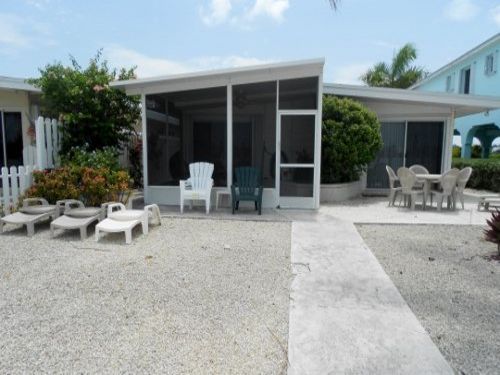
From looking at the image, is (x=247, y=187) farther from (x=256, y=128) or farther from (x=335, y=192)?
(x=335, y=192)

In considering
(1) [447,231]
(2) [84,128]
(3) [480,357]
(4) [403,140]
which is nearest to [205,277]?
(3) [480,357]

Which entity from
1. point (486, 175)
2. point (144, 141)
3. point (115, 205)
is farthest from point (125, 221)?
point (486, 175)

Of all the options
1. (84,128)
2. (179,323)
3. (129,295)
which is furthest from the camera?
(84,128)

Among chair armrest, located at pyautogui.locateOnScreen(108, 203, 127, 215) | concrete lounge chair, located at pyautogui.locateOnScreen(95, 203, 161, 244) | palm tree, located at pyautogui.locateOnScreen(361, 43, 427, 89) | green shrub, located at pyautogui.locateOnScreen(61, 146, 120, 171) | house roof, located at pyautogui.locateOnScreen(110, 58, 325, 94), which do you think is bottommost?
concrete lounge chair, located at pyautogui.locateOnScreen(95, 203, 161, 244)

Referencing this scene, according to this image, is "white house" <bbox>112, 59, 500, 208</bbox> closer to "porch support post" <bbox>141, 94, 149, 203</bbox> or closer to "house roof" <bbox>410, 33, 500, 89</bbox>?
"porch support post" <bbox>141, 94, 149, 203</bbox>

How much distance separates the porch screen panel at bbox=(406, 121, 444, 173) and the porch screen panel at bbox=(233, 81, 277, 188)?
5.02m

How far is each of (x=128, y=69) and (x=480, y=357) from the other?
8710 millimetres

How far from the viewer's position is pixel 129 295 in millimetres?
3021

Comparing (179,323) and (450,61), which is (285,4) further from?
(450,61)

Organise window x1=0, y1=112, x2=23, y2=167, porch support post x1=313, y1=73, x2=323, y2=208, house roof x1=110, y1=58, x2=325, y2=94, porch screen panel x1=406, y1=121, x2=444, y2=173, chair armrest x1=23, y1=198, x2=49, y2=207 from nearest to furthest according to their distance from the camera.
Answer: chair armrest x1=23, y1=198, x2=49, y2=207 → house roof x1=110, y1=58, x2=325, y2=94 → porch support post x1=313, y1=73, x2=323, y2=208 → window x1=0, y1=112, x2=23, y2=167 → porch screen panel x1=406, y1=121, x2=444, y2=173

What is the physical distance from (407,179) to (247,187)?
3.46 metres

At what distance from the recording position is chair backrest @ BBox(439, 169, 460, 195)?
6906mm

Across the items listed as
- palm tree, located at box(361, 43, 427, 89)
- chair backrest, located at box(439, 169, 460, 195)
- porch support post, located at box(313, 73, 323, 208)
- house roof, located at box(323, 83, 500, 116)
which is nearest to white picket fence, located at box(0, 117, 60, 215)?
porch support post, located at box(313, 73, 323, 208)

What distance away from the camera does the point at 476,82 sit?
15.4 m
